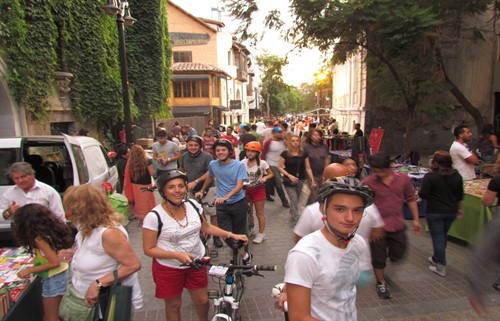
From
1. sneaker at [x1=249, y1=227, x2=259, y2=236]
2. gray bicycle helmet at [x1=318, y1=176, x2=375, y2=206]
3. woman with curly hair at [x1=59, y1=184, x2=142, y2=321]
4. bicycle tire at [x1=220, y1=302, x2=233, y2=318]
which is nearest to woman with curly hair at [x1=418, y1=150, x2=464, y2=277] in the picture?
sneaker at [x1=249, y1=227, x2=259, y2=236]

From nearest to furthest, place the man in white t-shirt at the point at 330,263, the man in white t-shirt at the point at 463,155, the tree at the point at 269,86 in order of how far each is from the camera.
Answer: the man in white t-shirt at the point at 330,263, the man in white t-shirt at the point at 463,155, the tree at the point at 269,86

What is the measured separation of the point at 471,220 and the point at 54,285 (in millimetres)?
5781

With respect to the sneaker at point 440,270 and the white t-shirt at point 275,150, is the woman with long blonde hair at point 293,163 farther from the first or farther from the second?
the sneaker at point 440,270

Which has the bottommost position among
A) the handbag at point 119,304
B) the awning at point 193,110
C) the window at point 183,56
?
the handbag at point 119,304

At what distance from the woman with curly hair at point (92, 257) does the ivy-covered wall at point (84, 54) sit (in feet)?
27.8

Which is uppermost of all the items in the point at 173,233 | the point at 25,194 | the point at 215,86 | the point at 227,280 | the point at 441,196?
the point at 215,86

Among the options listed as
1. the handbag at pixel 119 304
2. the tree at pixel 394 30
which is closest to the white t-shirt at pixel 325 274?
the handbag at pixel 119 304

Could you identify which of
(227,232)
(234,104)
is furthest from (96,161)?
(234,104)

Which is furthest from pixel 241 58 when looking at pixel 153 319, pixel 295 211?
pixel 153 319

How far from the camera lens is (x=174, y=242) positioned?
9.71ft

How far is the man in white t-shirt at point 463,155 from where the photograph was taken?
18.9ft

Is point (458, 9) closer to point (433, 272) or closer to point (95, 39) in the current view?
point (433, 272)

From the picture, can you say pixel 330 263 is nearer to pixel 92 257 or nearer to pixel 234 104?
pixel 92 257

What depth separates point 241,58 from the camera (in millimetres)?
49031
